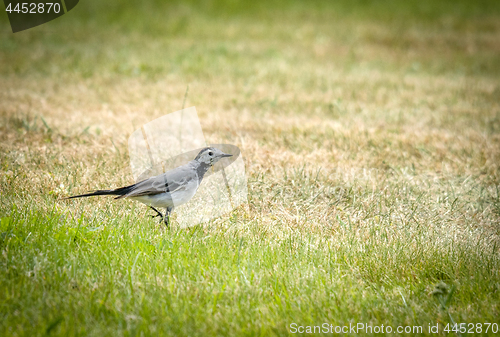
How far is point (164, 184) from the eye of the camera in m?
3.94

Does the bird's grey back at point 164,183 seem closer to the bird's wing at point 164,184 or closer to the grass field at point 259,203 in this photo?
the bird's wing at point 164,184

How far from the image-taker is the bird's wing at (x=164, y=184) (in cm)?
388

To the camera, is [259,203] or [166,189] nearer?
[166,189]

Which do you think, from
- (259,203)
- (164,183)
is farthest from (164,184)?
(259,203)

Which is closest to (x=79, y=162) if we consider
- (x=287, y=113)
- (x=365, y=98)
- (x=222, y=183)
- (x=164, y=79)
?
(x=222, y=183)

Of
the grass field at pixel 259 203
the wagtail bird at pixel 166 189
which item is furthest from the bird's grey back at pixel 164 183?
the grass field at pixel 259 203

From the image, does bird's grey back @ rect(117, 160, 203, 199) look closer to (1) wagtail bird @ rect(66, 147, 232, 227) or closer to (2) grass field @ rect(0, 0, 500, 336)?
(1) wagtail bird @ rect(66, 147, 232, 227)

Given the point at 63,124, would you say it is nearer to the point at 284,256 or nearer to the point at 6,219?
the point at 6,219

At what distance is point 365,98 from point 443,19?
467 inches

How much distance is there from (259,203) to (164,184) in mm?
1240

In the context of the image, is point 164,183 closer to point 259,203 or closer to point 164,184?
point 164,184

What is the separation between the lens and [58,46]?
13344 mm

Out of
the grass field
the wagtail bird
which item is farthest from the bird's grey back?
the grass field

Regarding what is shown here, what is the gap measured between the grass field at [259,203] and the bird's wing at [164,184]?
0.36 meters
